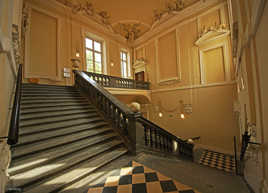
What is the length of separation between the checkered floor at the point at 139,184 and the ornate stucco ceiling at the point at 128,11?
9120 mm

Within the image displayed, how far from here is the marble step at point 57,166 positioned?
153 centimetres

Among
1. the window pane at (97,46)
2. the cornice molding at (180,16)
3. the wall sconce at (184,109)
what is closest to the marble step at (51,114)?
the wall sconce at (184,109)

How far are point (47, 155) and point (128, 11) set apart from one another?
9405mm

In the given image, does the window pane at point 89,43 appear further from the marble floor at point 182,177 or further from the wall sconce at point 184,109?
the marble floor at point 182,177

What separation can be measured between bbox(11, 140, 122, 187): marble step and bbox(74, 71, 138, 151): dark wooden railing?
1.79ft

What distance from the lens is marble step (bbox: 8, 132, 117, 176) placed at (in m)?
1.68

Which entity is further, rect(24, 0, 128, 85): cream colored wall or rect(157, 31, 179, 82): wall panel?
rect(157, 31, 179, 82): wall panel

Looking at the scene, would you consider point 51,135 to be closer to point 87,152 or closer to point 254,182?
Answer: point 87,152

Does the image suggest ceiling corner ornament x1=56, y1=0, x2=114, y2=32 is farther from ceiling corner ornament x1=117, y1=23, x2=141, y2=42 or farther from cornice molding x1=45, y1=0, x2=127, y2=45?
ceiling corner ornament x1=117, y1=23, x2=141, y2=42

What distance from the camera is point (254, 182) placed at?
5.59 ft

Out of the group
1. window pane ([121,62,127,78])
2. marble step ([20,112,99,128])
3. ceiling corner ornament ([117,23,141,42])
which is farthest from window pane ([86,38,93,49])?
marble step ([20,112,99,128])

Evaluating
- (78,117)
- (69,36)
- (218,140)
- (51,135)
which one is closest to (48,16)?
(69,36)

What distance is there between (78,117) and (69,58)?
5516 mm

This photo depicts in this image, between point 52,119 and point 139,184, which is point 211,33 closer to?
point 139,184
